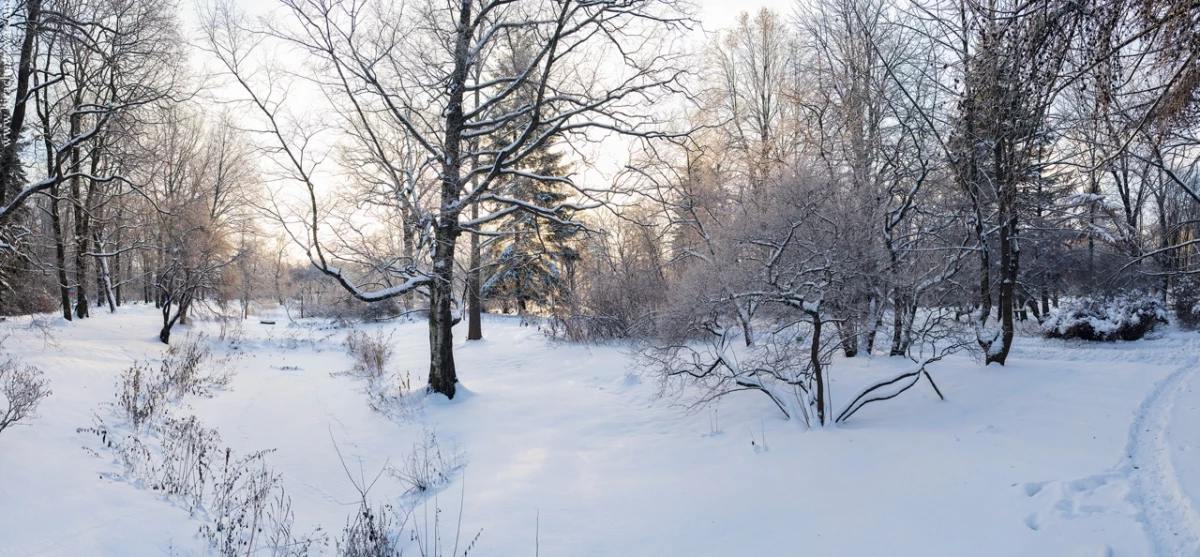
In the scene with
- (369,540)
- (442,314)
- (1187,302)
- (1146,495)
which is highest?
(442,314)

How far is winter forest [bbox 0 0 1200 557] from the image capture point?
14.1 ft

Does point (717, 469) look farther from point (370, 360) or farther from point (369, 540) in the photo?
point (370, 360)

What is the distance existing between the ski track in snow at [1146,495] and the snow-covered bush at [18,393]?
8999mm

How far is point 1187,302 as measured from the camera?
56.2ft

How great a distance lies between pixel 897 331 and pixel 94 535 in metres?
10.0

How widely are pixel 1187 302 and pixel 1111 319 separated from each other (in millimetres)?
3062

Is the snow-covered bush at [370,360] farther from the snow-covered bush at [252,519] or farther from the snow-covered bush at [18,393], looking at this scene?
the snow-covered bush at [252,519]

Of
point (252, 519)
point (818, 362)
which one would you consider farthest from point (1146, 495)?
point (252, 519)

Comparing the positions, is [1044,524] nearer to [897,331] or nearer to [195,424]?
[897,331]

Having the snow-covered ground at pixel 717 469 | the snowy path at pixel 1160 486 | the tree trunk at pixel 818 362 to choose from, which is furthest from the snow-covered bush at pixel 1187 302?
the tree trunk at pixel 818 362

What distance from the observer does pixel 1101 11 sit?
327 centimetres

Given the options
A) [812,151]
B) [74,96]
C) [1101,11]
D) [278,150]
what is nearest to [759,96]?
[812,151]

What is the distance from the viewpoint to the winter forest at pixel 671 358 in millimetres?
4297

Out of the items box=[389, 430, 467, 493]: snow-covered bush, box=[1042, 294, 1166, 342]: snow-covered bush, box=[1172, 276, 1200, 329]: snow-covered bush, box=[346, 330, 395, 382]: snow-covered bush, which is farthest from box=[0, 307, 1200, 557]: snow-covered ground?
box=[1172, 276, 1200, 329]: snow-covered bush
